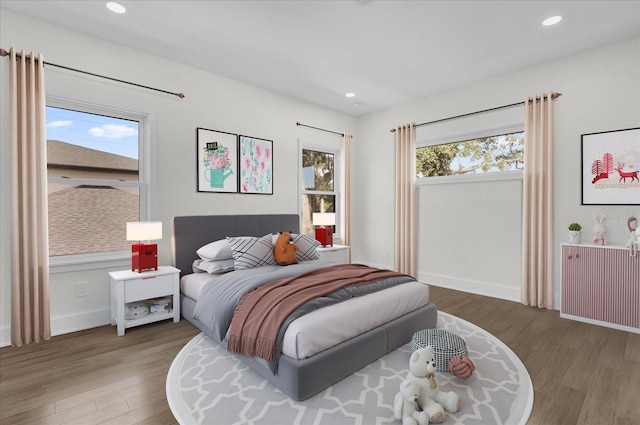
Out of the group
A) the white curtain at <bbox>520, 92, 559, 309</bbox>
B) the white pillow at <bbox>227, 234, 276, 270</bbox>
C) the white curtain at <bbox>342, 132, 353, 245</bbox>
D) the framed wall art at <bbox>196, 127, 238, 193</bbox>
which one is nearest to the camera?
the white pillow at <bbox>227, 234, 276, 270</bbox>

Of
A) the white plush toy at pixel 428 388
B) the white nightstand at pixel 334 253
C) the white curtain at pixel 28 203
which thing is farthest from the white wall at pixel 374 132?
the white plush toy at pixel 428 388

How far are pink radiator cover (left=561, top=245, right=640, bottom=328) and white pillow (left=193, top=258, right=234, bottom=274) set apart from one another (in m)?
3.58

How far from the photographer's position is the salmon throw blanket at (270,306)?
2.07 m

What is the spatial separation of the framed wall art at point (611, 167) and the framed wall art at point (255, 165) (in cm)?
377

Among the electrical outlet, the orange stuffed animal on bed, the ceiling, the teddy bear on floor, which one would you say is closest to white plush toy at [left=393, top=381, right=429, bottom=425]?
the teddy bear on floor

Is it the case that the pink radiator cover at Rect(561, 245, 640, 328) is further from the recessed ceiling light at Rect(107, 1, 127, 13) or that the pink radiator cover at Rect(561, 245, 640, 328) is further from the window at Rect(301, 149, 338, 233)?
the recessed ceiling light at Rect(107, 1, 127, 13)

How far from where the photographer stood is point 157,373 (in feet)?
7.50

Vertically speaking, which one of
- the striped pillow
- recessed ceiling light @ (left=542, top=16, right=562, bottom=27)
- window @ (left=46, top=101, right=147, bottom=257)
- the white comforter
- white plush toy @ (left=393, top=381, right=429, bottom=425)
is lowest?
white plush toy @ (left=393, top=381, right=429, bottom=425)

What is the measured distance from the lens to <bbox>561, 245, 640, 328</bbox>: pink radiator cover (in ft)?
10.1

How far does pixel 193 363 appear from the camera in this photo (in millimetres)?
2416

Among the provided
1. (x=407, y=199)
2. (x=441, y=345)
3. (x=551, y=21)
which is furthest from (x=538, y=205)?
(x=441, y=345)

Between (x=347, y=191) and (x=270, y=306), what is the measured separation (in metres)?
3.64

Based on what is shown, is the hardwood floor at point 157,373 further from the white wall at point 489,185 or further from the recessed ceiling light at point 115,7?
the recessed ceiling light at point 115,7

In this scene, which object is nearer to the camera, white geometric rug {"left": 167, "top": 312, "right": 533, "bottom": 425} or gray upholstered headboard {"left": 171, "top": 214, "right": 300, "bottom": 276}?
white geometric rug {"left": 167, "top": 312, "right": 533, "bottom": 425}
